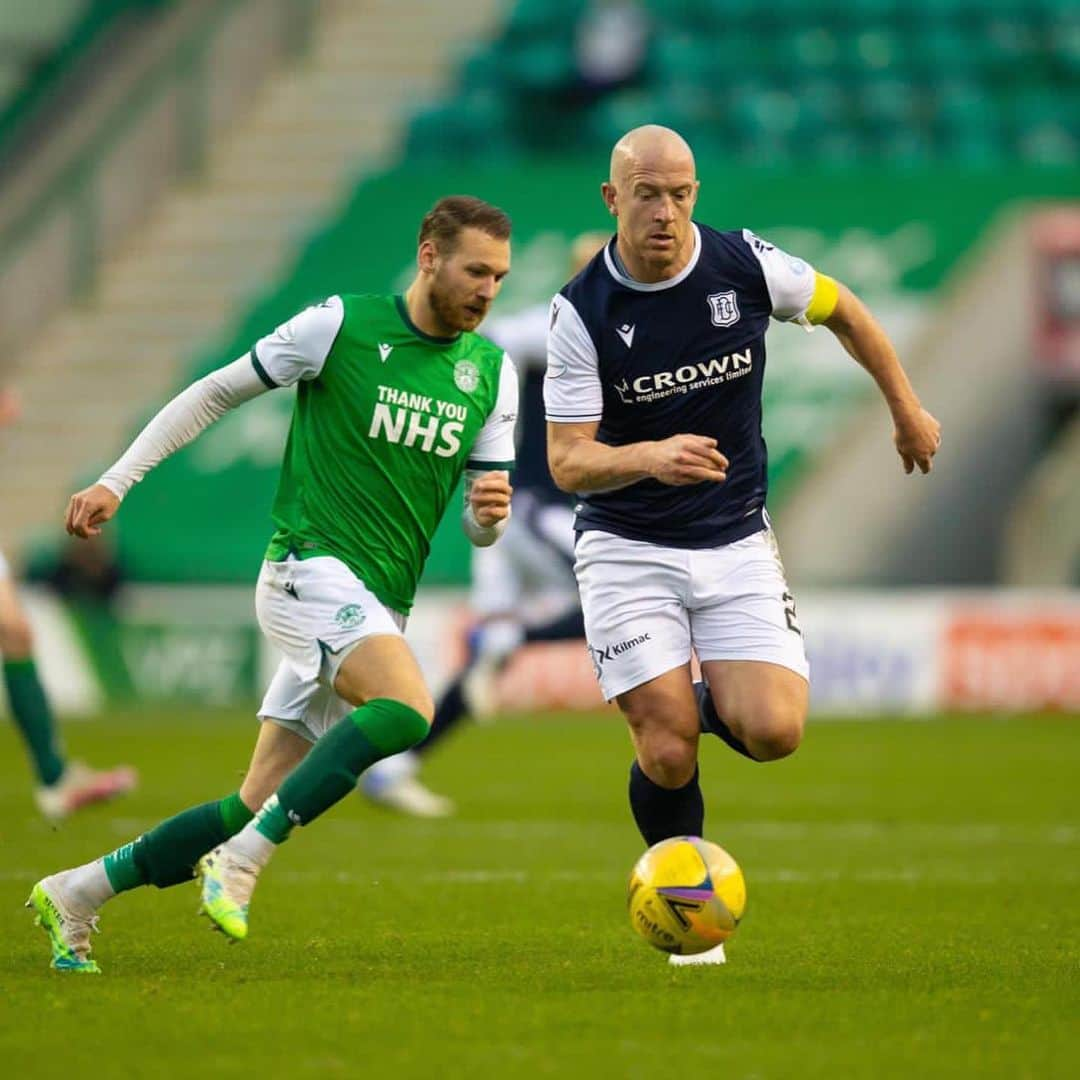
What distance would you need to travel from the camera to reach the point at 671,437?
6625 millimetres

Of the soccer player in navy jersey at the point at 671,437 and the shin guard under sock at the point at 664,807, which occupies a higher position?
the soccer player in navy jersey at the point at 671,437

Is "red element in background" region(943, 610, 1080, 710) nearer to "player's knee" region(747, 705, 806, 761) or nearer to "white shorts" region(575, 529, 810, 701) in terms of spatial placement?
"white shorts" region(575, 529, 810, 701)

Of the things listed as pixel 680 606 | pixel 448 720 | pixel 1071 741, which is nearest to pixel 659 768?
pixel 680 606

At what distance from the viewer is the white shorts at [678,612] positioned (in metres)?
6.89

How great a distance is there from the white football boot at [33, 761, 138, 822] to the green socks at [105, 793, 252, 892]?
Answer: 390 centimetres

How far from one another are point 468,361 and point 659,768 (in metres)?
1.27

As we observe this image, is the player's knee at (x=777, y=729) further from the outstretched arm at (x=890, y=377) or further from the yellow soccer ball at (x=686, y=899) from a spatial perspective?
the outstretched arm at (x=890, y=377)

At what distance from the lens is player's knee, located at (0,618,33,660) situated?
10.2 meters

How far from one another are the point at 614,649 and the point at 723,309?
1.01 m

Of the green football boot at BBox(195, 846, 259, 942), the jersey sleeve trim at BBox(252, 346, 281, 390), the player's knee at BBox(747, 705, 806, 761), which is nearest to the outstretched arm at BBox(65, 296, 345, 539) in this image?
the jersey sleeve trim at BBox(252, 346, 281, 390)

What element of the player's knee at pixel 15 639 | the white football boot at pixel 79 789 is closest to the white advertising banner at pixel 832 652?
the white football boot at pixel 79 789

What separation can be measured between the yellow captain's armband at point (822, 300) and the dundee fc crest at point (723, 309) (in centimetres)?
24

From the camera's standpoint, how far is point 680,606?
6980 mm

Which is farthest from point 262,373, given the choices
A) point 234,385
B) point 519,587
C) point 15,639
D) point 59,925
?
point 519,587
